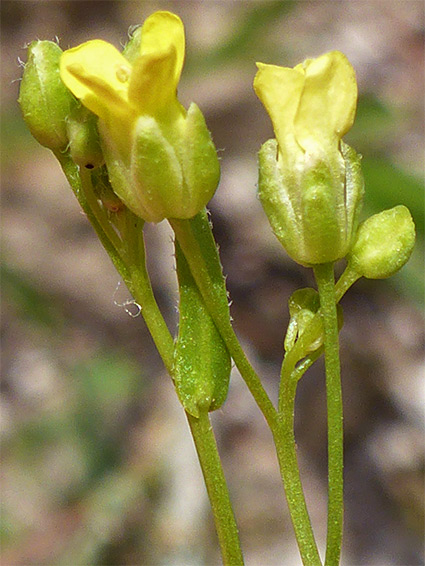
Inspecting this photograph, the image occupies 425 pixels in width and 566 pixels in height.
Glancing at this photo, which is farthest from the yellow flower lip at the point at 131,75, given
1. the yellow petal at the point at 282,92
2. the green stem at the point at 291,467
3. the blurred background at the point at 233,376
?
the blurred background at the point at 233,376

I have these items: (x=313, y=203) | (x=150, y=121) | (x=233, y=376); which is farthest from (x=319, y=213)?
(x=233, y=376)

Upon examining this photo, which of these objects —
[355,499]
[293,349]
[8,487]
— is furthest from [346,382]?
[293,349]

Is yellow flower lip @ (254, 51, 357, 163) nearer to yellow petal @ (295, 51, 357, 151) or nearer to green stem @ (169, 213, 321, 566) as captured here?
yellow petal @ (295, 51, 357, 151)

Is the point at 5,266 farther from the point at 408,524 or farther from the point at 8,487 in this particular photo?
the point at 408,524

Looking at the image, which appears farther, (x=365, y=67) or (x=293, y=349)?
(x=365, y=67)

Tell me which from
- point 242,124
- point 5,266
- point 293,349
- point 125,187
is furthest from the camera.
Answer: point 242,124

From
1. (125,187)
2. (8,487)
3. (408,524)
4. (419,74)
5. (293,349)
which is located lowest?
(408,524)

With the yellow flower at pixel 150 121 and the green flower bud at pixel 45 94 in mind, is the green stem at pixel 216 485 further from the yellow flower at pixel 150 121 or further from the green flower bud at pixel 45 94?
the green flower bud at pixel 45 94
